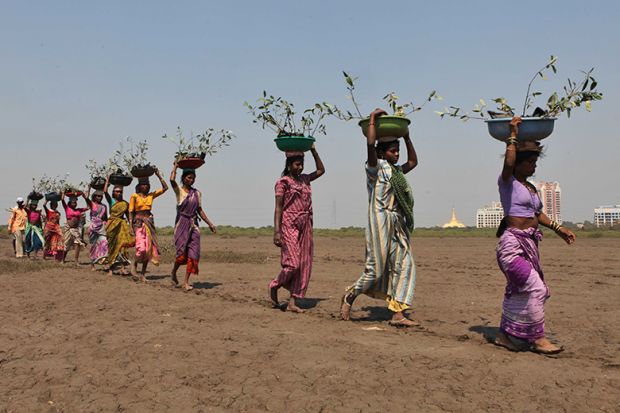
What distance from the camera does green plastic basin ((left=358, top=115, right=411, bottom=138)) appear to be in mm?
6629

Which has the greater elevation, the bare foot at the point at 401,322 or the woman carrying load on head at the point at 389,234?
the woman carrying load on head at the point at 389,234

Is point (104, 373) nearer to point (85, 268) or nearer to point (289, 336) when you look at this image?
point (289, 336)

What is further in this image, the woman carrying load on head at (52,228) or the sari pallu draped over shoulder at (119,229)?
the woman carrying load on head at (52,228)

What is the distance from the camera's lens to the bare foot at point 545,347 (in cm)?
527

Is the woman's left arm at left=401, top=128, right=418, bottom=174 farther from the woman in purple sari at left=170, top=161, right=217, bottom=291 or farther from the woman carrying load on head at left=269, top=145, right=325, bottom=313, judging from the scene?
the woman in purple sari at left=170, top=161, right=217, bottom=291

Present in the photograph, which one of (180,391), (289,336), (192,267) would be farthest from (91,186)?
(180,391)

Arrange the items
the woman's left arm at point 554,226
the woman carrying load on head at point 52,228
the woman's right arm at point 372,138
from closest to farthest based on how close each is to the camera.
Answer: the woman's left arm at point 554,226 < the woman's right arm at point 372,138 < the woman carrying load on head at point 52,228

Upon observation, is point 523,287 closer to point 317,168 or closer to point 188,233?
point 317,168

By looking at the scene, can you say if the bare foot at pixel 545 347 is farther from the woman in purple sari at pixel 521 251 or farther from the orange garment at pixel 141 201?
the orange garment at pixel 141 201

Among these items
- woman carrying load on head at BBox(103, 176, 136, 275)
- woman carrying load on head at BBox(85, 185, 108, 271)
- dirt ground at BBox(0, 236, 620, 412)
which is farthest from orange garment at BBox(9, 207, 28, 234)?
dirt ground at BBox(0, 236, 620, 412)

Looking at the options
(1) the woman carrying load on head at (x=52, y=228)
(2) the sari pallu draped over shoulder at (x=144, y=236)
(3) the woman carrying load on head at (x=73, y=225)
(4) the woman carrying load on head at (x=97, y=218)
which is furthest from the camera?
(1) the woman carrying load on head at (x=52, y=228)

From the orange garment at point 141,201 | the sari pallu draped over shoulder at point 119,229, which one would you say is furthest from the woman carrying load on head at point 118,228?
the orange garment at point 141,201

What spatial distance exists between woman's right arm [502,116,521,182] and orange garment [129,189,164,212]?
790 centimetres

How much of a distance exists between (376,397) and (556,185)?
100220 mm
